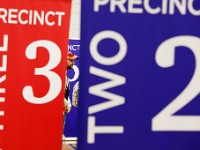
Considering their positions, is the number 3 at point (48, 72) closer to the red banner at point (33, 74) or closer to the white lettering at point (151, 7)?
the red banner at point (33, 74)

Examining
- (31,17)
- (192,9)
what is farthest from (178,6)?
(31,17)

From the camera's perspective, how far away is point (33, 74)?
1.99 metres

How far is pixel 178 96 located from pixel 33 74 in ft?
3.08

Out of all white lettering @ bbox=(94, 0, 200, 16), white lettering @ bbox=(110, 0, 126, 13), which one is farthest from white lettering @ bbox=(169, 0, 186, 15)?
white lettering @ bbox=(110, 0, 126, 13)

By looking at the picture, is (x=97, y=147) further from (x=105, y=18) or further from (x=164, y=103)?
(x=105, y=18)

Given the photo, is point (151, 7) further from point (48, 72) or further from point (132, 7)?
point (48, 72)

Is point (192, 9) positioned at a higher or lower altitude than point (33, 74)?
higher

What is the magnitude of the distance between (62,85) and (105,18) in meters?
0.92

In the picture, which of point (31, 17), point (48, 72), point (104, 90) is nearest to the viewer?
point (104, 90)

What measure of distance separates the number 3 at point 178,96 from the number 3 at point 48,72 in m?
0.90

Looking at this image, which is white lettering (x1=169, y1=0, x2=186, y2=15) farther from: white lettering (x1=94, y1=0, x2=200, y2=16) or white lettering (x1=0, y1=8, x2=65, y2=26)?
white lettering (x1=0, y1=8, x2=65, y2=26)

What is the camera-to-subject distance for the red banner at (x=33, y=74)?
1903 mm

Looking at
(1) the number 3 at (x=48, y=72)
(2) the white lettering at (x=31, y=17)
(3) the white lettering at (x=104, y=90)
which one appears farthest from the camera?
(1) the number 3 at (x=48, y=72)

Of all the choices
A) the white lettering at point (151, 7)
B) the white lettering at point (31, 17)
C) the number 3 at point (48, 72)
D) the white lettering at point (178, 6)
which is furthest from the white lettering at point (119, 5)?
the number 3 at point (48, 72)
